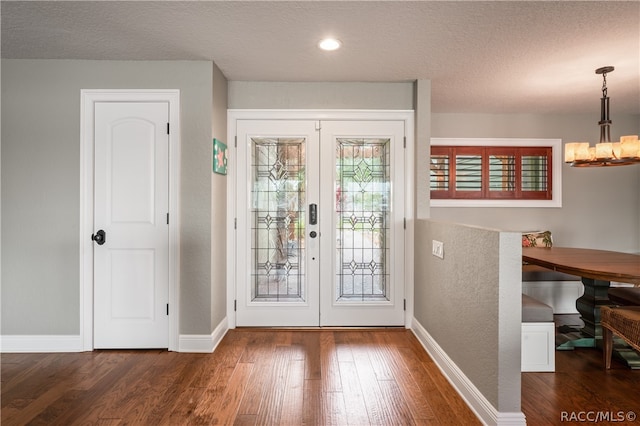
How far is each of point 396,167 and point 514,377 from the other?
7.20 ft

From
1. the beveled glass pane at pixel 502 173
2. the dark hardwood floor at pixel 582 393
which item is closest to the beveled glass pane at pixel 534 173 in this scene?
the beveled glass pane at pixel 502 173

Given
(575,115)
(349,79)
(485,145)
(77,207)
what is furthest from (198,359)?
(575,115)

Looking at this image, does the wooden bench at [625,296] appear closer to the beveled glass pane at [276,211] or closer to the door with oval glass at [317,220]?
the door with oval glass at [317,220]

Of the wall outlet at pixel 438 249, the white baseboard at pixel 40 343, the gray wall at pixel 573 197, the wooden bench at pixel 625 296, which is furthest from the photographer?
the gray wall at pixel 573 197

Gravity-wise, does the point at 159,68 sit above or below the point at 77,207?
above

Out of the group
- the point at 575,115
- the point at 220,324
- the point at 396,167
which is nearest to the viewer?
the point at 220,324

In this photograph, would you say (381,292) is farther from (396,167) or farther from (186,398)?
(186,398)

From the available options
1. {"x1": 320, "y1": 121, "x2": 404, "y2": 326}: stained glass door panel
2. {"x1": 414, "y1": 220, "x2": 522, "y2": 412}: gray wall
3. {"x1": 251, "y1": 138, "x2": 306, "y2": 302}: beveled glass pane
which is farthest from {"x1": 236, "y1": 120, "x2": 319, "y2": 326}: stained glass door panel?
{"x1": 414, "y1": 220, "x2": 522, "y2": 412}: gray wall

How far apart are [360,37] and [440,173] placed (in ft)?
8.59

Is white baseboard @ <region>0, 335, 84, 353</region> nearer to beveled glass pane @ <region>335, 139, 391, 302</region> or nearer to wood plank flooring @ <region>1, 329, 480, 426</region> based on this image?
wood plank flooring @ <region>1, 329, 480, 426</region>

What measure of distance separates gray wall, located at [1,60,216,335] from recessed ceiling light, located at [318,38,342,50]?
1011 mm

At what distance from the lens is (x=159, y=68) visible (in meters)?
3.18

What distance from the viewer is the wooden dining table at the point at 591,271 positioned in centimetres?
270

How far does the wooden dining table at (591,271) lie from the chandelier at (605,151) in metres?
0.82
